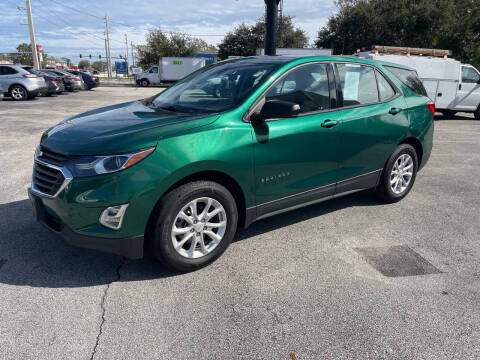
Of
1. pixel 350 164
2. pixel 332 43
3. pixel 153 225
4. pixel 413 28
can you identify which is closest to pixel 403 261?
pixel 350 164

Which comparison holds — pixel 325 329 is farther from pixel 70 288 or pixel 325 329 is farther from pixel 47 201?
pixel 47 201

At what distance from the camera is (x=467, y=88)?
46.1 feet

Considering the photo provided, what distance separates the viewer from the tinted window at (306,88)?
3.56m

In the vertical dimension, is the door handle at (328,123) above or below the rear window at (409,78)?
below

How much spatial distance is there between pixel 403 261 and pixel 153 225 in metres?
2.25

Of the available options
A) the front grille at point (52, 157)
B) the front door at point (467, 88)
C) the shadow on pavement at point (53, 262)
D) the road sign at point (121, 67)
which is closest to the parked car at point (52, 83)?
the shadow on pavement at point (53, 262)

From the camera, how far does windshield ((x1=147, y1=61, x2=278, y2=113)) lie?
3446mm

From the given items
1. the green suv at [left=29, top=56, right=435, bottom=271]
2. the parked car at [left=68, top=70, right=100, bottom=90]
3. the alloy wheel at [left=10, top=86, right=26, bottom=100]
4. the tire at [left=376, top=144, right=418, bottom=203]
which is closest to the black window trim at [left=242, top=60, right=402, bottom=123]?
the green suv at [left=29, top=56, right=435, bottom=271]

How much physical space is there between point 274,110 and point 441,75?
12874 millimetres

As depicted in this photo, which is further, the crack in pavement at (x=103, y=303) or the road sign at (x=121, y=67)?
the road sign at (x=121, y=67)

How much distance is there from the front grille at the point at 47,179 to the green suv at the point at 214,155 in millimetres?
15

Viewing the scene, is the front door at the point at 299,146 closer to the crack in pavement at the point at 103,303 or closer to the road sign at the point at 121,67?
the crack in pavement at the point at 103,303

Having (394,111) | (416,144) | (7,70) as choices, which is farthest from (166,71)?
(394,111)

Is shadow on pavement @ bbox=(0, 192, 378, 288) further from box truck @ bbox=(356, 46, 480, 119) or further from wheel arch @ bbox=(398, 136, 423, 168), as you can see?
box truck @ bbox=(356, 46, 480, 119)
